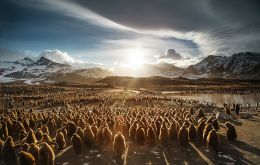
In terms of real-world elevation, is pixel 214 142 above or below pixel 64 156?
above

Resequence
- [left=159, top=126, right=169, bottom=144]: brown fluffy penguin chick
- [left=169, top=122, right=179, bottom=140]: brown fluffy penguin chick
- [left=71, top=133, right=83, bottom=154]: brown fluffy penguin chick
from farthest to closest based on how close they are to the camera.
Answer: [left=169, top=122, right=179, bottom=140]: brown fluffy penguin chick, [left=159, top=126, right=169, bottom=144]: brown fluffy penguin chick, [left=71, top=133, right=83, bottom=154]: brown fluffy penguin chick

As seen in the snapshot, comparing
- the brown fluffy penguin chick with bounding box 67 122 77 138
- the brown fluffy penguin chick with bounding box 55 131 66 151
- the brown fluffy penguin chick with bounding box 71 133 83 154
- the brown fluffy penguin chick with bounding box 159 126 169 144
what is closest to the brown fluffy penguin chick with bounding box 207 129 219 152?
the brown fluffy penguin chick with bounding box 159 126 169 144

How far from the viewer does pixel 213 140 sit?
15.6m

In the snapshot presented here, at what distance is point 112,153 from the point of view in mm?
15750

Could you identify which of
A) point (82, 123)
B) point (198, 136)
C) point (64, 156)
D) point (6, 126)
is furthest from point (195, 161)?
point (6, 126)

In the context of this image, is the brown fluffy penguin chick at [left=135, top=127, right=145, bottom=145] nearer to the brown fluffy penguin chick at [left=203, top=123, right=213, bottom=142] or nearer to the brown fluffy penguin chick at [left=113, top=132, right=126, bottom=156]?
the brown fluffy penguin chick at [left=113, top=132, right=126, bottom=156]

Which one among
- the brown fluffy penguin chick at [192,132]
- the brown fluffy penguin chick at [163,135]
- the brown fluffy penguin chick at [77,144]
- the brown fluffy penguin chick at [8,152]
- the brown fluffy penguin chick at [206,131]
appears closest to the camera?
the brown fluffy penguin chick at [8,152]

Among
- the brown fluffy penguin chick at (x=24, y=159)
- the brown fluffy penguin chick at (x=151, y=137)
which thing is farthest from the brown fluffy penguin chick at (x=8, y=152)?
the brown fluffy penguin chick at (x=151, y=137)

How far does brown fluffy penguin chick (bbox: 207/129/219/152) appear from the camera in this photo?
50.7 ft

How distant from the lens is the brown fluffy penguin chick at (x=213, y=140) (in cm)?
1545

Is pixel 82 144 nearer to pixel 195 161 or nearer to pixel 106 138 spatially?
pixel 106 138

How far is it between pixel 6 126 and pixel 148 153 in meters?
12.6

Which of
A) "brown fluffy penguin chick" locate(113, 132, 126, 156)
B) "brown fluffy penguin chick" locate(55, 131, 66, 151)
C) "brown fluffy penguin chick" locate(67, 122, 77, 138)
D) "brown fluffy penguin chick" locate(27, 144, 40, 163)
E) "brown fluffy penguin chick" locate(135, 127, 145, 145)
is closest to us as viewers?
"brown fluffy penguin chick" locate(27, 144, 40, 163)

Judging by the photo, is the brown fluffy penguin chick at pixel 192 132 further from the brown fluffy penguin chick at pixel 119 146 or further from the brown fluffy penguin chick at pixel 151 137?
the brown fluffy penguin chick at pixel 119 146
